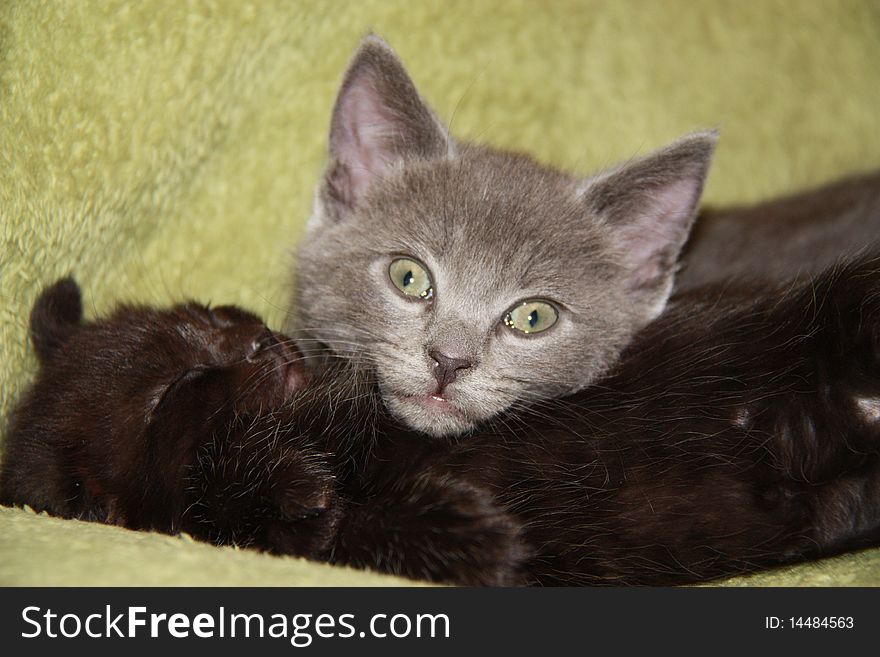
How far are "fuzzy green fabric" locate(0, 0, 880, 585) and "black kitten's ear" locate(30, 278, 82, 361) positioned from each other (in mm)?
27

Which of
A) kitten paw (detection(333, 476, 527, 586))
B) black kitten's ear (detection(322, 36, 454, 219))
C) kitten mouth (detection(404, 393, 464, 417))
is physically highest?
black kitten's ear (detection(322, 36, 454, 219))

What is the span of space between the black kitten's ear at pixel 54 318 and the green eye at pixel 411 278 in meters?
0.54

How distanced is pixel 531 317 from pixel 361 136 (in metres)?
0.52

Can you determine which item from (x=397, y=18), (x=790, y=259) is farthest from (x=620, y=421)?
(x=397, y=18)

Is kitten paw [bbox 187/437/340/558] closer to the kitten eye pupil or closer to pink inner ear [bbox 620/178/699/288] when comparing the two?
the kitten eye pupil

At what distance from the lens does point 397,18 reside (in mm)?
2051

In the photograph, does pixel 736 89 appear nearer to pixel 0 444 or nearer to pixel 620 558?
pixel 620 558

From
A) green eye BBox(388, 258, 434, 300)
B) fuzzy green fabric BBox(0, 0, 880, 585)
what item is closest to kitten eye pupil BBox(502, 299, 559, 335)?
green eye BBox(388, 258, 434, 300)

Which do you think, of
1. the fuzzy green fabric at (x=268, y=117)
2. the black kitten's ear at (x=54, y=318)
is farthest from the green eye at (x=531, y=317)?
the black kitten's ear at (x=54, y=318)

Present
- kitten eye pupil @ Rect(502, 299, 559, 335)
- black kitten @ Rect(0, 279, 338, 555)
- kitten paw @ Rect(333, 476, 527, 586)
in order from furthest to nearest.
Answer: kitten eye pupil @ Rect(502, 299, 559, 335) → black kitten @ Rect(0, 279, 338, 555) → kitten paw @ Rect(333, 476, 527, 586)

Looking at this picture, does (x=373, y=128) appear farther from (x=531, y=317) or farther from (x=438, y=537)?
(x=438, y=537)

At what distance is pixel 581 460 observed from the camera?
1312 millimetres

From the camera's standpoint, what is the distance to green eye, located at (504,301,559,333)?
1.53 meters
